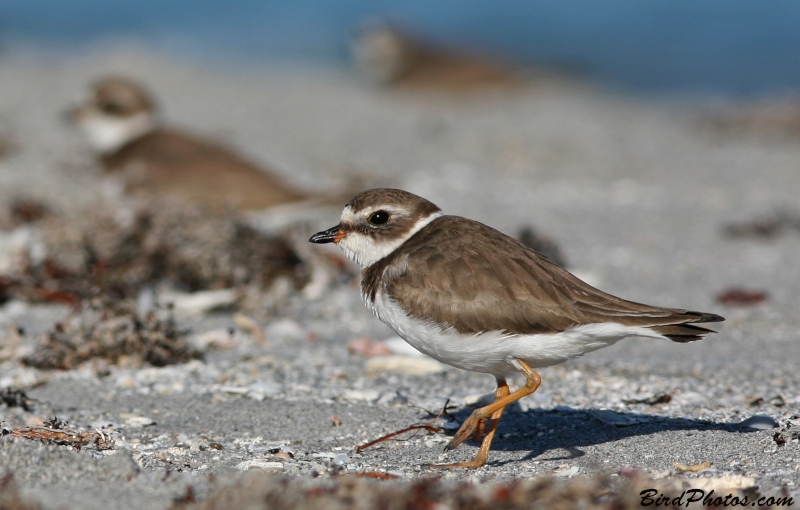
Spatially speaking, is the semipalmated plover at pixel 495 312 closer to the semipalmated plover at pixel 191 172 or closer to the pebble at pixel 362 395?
the pebble at pixel 362 395

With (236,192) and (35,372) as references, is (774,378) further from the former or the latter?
(236,192)

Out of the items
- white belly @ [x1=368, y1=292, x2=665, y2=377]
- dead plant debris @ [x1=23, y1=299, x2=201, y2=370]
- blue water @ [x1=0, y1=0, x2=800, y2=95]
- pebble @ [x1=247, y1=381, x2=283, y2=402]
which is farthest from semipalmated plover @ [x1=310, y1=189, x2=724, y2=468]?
blue water @ [x1=0, y1=0, x2=800, y2=95]

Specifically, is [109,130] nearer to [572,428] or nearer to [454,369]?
[454,369]

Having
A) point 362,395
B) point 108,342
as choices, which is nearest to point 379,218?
point 362,395

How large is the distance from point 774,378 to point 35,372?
3984 millimetres

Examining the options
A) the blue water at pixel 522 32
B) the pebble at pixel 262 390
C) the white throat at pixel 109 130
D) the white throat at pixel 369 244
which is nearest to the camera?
the white throat at pixel 369 244

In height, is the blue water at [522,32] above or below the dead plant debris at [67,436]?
above

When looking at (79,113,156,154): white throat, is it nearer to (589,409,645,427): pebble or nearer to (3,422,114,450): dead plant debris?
(3,422,114,450): dead plant debris

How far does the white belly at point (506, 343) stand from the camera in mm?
3828

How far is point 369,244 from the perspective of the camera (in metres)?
4.49

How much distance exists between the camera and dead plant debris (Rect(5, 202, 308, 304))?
670cm

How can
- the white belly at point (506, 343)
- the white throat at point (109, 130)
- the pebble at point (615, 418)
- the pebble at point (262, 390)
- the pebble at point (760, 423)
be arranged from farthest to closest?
1. the white throat at point (109, 130)
2. the pebble at point (262, 390)
3. the pebble at point (615, 418)
4. the pebble at point (760, 423)
5. the white belly at point (506, 343)

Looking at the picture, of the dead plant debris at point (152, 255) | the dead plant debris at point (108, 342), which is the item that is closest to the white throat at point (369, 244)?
the dead plant debris at point (108, 342)

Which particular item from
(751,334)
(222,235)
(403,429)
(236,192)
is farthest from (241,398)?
(236,192)
